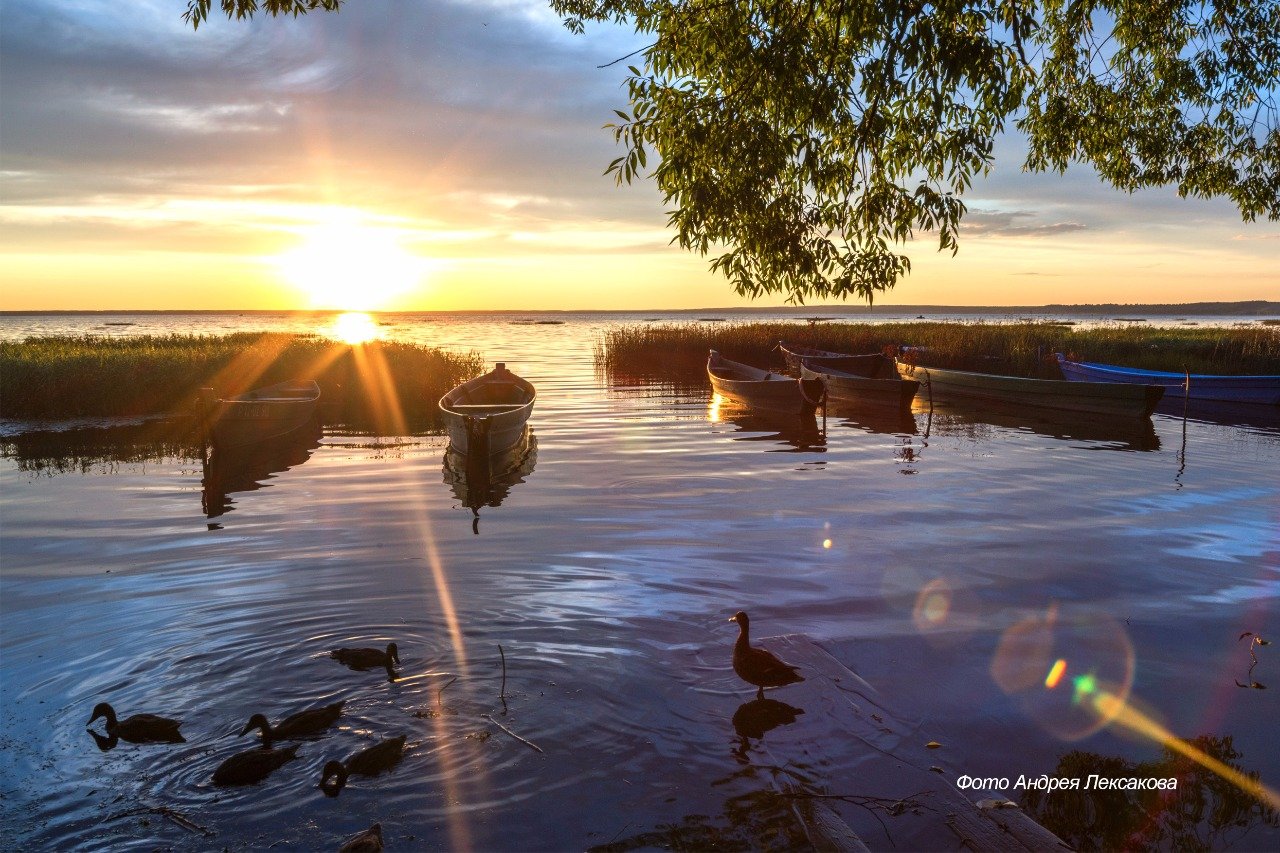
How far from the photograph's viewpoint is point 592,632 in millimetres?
8047

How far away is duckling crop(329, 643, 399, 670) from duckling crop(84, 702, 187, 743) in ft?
4.50

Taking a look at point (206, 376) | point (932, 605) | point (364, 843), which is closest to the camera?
point (364, 843)

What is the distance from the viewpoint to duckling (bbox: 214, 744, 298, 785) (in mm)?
5359

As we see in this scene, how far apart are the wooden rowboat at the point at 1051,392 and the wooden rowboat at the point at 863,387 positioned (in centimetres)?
90

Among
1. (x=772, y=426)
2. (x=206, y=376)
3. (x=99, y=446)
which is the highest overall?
(x=206, y=376)

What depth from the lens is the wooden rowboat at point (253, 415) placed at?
59.4 feet

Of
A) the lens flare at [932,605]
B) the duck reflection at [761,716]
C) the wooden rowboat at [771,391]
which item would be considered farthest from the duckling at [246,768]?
the wooden rowboat at [771,391]

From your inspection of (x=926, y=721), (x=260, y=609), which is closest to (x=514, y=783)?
(x=926, y=721)

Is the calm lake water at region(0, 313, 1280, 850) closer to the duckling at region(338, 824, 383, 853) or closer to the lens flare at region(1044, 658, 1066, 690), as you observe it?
the lens flare at region(1044, 658, 1066, 690)

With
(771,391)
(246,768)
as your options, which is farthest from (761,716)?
(771,391)

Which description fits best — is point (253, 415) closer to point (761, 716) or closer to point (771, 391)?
point (771, 391)

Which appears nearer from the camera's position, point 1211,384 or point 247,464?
point 247,464

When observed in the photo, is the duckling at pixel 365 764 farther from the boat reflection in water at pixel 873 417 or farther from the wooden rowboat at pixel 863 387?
the wooden rowboat at pixel 863 387

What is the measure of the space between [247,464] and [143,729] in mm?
13416
